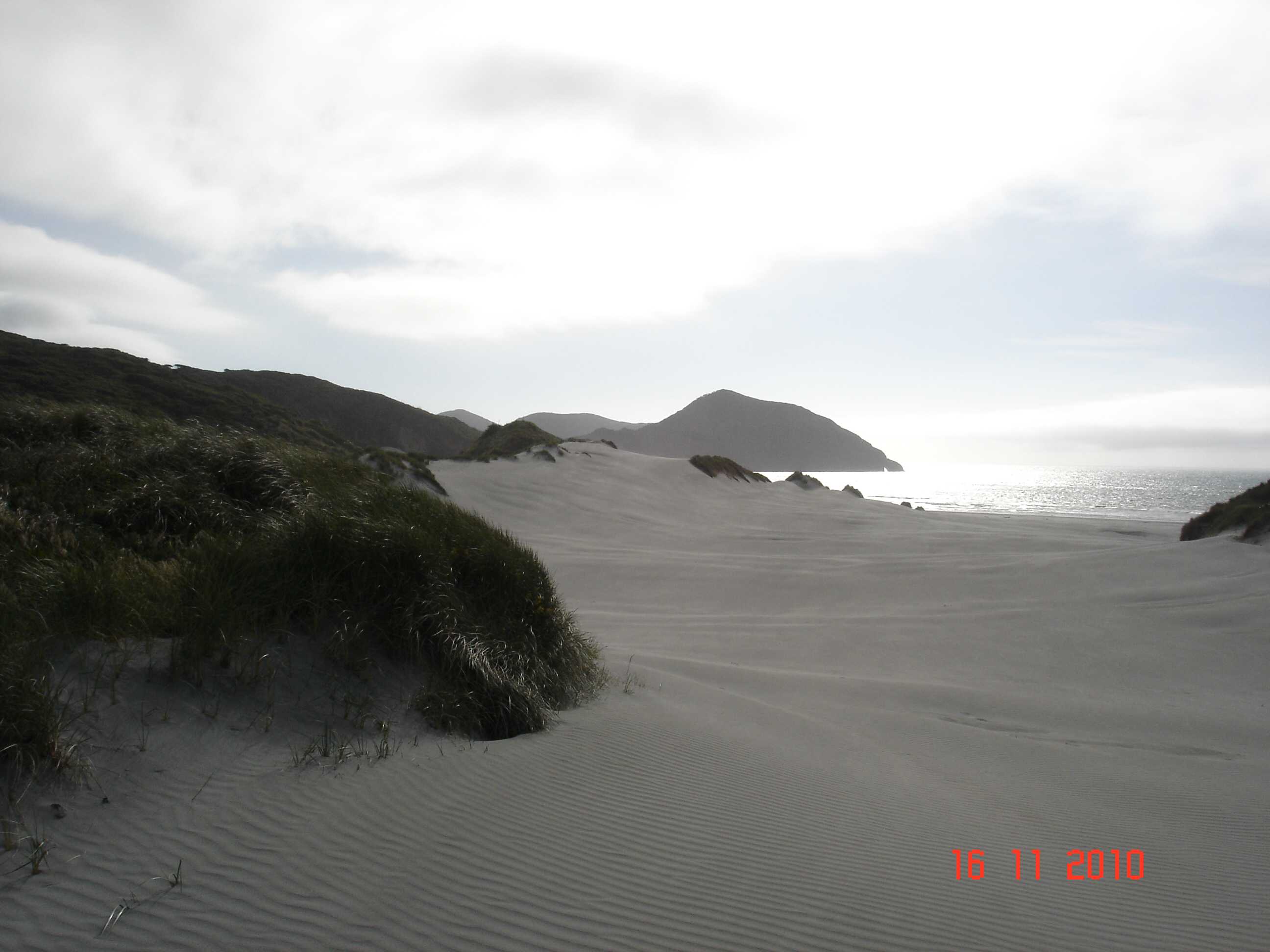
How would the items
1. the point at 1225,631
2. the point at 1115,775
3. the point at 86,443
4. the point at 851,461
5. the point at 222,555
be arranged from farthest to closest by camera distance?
1. the point at 851,461
2. the point at 1225,631
3. the point at 86,443
4. the point at 1115,775
5. the point at 222,555

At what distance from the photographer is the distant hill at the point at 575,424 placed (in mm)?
152500

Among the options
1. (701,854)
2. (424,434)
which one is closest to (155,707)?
(701,854)

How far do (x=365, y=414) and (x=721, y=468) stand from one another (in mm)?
44698

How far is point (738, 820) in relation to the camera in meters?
3.04

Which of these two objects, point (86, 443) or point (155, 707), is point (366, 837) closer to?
point (155, 707)

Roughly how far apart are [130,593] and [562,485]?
17.5 metres

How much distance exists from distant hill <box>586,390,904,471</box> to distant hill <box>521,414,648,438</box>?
10.8m

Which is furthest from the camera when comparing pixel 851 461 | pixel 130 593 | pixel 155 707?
pixel 851 461

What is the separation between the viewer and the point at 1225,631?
8.00 m

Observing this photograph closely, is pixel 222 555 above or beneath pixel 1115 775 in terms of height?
above

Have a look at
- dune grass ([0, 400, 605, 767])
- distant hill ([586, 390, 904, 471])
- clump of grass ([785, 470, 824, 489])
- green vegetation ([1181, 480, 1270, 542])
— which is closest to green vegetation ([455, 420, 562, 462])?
clump of grass ([785, 470, 824, 489])
